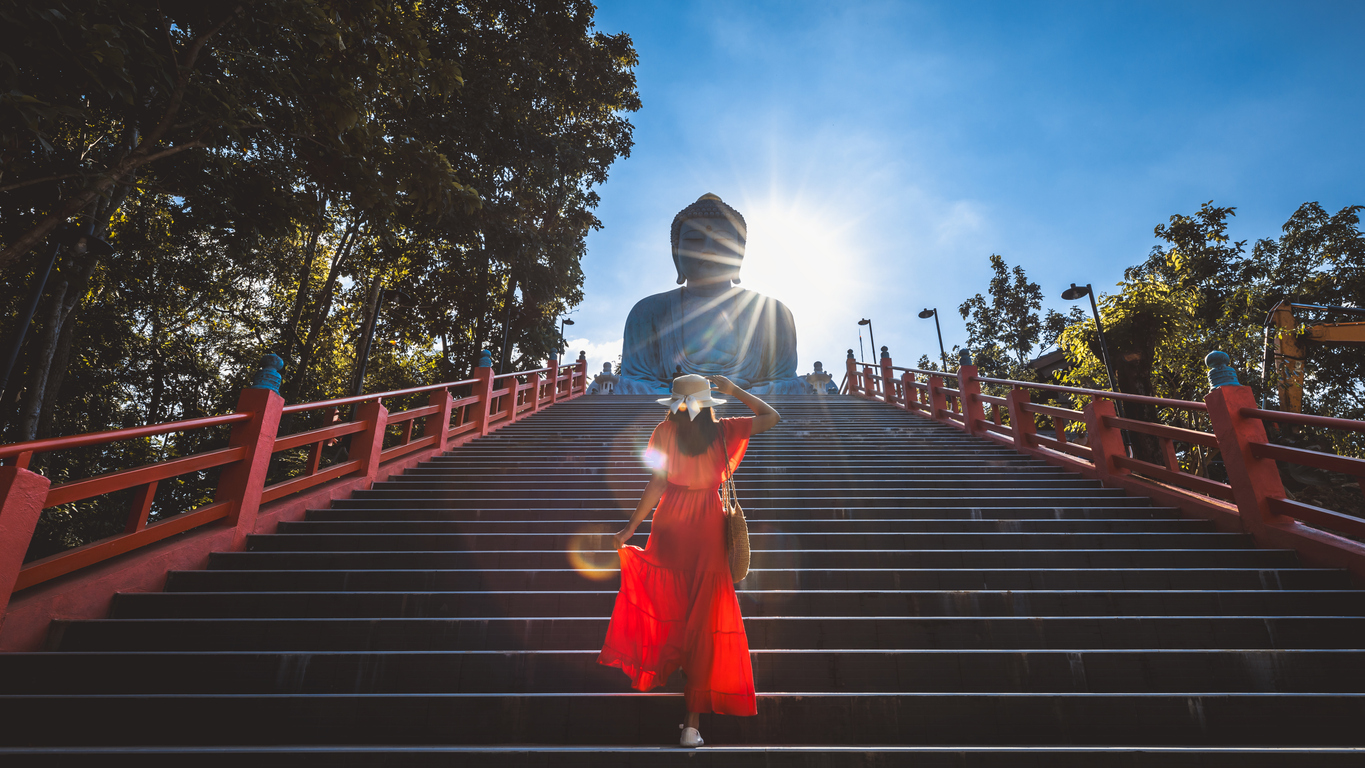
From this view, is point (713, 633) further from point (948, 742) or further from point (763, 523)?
point (763, 523)

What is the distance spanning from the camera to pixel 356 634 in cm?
283

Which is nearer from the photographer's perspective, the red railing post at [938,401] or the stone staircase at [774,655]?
the stone staircase at [774,655]

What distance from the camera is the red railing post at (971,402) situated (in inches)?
292

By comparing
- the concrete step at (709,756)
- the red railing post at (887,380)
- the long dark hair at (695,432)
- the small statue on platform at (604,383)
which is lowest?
the concrete step at (709,756)

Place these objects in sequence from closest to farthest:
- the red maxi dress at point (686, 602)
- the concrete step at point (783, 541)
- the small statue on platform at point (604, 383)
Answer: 1. the red maxi dress at point (686, 602)
2. the concrete step at point (783, 541)
3. the small statue on platform at point (604, 383)

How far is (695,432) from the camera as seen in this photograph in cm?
237

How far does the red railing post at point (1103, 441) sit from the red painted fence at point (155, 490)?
6561 millimetres

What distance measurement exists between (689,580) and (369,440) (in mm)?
4355

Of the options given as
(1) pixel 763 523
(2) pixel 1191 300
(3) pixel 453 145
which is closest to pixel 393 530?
(1) pixel 763 523

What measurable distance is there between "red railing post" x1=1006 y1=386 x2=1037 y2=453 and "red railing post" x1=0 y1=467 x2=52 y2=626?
7723mm

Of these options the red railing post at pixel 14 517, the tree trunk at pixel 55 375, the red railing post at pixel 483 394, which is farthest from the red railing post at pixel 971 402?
the tree trunk at pixel 55 375

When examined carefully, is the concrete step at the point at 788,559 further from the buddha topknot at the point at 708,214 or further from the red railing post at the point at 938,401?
the buddha topknot at the point at 708,214

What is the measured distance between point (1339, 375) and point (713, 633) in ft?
76.1

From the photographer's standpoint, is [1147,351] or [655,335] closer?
[1147,351]
